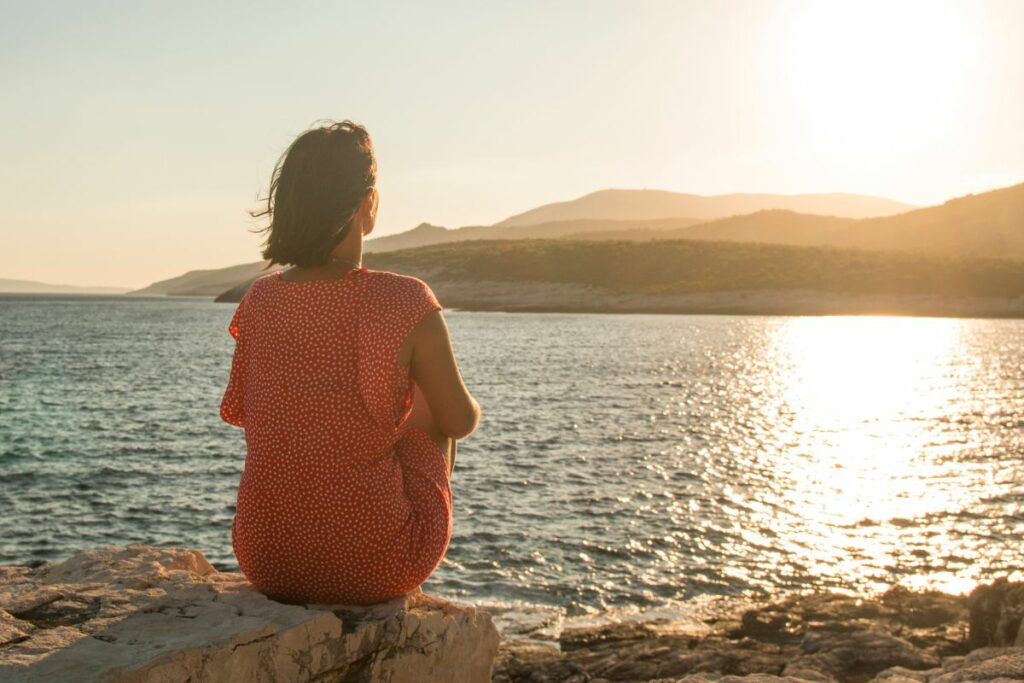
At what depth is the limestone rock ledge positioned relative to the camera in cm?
380

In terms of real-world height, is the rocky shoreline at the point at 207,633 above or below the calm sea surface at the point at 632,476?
above

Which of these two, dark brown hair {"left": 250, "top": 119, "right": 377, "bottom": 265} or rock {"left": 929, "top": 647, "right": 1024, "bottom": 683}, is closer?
dark brown hair {"left": 250, "top": 119, "right": 377, "bottom": 265}

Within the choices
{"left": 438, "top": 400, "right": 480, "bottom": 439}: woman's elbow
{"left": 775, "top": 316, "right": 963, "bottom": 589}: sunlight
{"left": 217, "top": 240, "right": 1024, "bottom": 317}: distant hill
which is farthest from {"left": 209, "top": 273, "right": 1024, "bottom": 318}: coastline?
{"left": 438, "top": 400, "right": 480, "bottom": 439}: woman's elbow

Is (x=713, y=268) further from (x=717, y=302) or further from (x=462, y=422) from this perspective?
(x=462, y=422)

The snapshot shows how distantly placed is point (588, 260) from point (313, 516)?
142 m

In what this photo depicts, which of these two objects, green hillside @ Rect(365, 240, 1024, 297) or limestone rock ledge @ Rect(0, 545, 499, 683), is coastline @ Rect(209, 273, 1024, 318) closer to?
green hillside @ Rect(365, 240, 1024, 297)

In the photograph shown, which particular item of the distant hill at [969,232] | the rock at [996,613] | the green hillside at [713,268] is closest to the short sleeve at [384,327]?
the rock at [996,613]

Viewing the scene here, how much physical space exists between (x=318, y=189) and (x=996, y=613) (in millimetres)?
8306

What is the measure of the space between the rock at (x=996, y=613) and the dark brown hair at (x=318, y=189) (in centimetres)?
781

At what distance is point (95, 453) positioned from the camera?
23.5 m

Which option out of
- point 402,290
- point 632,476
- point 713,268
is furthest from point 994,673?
point 713,268

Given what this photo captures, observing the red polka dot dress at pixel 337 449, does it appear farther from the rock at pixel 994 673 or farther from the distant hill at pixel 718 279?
the distant hill at pixel 718 279

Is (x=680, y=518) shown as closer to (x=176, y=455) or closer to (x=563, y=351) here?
(x=176, y=455)

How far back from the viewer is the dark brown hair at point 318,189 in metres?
4.02
